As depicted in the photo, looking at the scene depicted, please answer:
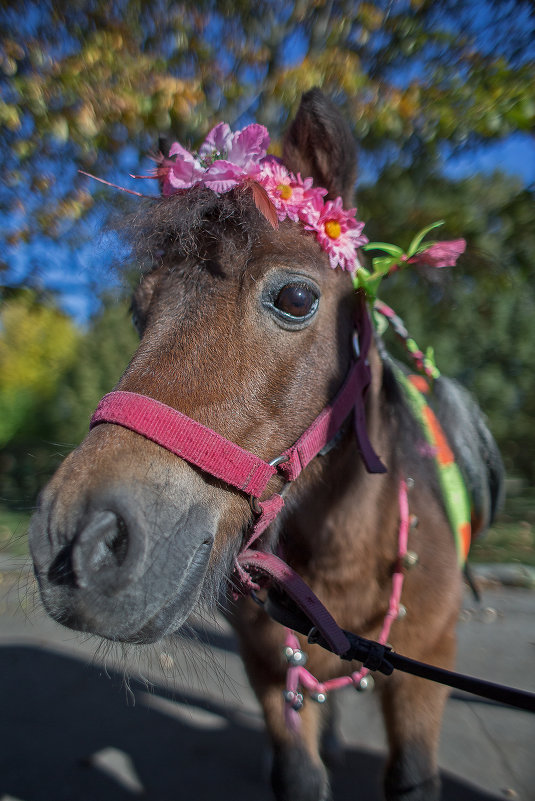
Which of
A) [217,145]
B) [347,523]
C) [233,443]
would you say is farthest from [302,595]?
[217,145]

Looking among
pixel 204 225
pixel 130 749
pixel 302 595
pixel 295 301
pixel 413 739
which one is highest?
pixel 204 225

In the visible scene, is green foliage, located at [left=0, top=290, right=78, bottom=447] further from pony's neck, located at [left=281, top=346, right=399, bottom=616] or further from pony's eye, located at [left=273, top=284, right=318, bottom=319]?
pony's eye, located at [left=273, top=284, right=318, bottom=319]

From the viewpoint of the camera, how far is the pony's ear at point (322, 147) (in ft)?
5.74

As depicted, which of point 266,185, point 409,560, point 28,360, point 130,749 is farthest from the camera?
point 28,360

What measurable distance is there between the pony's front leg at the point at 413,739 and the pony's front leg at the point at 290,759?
294 mm

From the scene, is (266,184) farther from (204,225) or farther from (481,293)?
(481,293)

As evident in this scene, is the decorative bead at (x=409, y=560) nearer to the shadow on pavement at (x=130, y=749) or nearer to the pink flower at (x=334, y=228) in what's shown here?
the pink flower at (x=334, y=228)

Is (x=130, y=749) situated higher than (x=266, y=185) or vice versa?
(x=266, y=185)

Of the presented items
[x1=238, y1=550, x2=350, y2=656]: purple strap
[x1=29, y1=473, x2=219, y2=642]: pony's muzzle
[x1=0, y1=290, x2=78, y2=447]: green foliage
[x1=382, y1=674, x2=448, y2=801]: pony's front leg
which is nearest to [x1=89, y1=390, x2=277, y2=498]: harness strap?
[x1=29, y1=473, x2=219, y2=642]: pony's muzzle

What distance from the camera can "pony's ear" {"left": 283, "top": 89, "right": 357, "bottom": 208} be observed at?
1748 millimetres

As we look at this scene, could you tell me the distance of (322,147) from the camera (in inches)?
71.4

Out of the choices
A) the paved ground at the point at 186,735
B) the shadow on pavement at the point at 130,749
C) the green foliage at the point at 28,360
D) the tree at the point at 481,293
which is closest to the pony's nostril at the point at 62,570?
the paved ground at the point at 186,735

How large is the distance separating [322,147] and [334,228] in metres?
0.37

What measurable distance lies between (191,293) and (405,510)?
3.95ft
